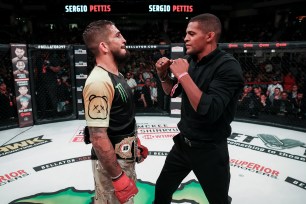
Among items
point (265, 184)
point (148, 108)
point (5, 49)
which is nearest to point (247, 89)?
point (148, 108)

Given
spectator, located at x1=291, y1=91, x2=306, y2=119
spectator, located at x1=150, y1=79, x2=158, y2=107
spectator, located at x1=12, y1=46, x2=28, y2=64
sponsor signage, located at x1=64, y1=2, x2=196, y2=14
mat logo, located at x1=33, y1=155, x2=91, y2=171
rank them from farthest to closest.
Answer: sponsor signage, located at x1=64, y1=2, x2=196, y2=14 → spectator, located at x1=150, y1=79, x2=158, y2=107 → spectator, located at x1=291, y1=91, x2=306, y2=119 → spectator, located at x1=12, y1=46, x2=28, y2=64 → mat logo, located at x1=33, y1=155, x2=91, y2=171

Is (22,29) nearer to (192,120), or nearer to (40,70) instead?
(40,70)

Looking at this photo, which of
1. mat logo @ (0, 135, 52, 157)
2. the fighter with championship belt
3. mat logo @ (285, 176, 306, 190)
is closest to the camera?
the fighter with championship belt

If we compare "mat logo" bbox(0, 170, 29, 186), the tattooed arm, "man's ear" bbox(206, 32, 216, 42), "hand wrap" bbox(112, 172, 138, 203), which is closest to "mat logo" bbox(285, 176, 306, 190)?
"man's ear" bbox(206, 32, 216, 42)

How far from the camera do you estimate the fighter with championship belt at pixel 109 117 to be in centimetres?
137

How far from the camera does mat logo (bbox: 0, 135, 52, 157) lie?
3.81 m

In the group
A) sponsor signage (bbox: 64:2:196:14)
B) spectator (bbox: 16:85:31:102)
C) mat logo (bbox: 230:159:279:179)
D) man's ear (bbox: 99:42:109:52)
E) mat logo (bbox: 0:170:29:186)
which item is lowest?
mat logo (bbox: 0:170:29:186)

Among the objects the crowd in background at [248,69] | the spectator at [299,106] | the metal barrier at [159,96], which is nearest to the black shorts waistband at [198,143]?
the metal barrier at [159,96]

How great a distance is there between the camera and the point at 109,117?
1490 millimetres

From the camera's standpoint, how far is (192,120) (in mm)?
1758

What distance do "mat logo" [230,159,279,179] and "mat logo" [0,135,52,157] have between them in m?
2.98

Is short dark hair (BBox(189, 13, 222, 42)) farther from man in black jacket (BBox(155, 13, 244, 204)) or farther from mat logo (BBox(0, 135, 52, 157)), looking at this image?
mat logo (BBox(0, 135, 52, 157))

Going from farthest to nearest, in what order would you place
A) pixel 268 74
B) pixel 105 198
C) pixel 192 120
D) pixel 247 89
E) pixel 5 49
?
pixel 268 74, pixel 247 89, pixel 5 49, pixel 192 120, pixel 105 198

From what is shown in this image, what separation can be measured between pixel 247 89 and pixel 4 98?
5.50 meters
